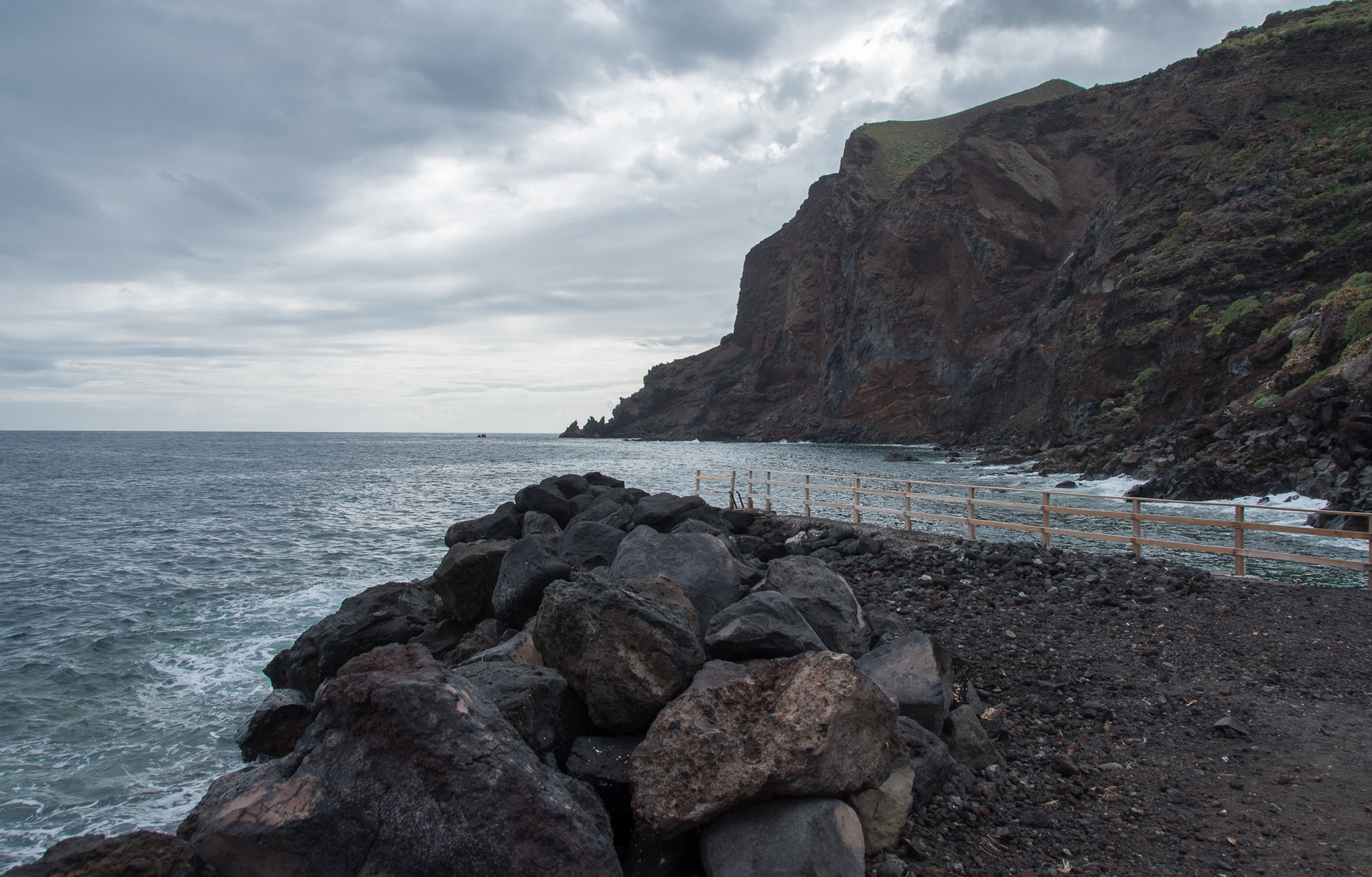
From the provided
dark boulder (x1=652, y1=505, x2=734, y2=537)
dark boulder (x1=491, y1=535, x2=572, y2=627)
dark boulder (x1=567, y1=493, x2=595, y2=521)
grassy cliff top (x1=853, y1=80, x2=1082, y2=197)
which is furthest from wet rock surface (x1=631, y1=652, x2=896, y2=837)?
grassy cliff top (x1=853, y1=80, x2=1082, y2=197)

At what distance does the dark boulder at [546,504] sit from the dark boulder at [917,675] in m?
11.2

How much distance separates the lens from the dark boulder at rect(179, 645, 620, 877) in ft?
10.9

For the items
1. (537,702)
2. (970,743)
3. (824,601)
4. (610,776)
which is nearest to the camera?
(610,776)

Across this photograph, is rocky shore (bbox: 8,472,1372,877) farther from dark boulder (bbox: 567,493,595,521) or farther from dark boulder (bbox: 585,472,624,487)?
dark boulder (bbox: 585,472,624,487)

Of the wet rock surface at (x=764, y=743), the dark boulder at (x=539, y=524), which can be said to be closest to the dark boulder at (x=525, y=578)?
the wet rock surface at (x=764, y=743)

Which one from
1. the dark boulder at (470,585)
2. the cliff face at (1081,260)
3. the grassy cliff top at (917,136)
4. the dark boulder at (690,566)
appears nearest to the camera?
the dark boulder at (690,566)

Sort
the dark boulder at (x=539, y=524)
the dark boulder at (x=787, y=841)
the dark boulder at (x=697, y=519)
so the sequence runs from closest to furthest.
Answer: the dark boulder at (x=787, y=841)
the dark boulder at (x=697, y=519)
the dark boulder at (x=539, y=524)

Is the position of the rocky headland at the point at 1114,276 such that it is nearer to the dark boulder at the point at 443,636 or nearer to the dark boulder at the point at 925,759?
the dark boulder at the point at 925,759

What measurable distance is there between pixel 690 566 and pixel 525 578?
1.84 meters

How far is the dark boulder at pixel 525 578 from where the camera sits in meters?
7.68

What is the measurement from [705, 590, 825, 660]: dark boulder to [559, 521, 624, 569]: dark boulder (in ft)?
14.3

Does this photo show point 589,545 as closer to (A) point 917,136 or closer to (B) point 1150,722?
(B) point 1150,722

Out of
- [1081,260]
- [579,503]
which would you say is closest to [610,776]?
[579,503]

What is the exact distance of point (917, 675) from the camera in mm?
5816
